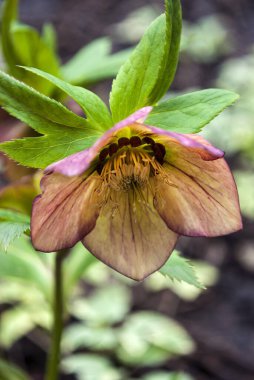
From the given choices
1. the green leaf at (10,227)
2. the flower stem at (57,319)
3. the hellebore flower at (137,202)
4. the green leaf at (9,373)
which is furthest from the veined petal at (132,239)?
the green leaf at (9,373)

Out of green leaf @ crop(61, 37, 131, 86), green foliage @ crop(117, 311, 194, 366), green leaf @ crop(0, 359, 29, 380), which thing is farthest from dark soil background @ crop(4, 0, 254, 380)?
green leaf @ crop(61, 37, 131, 86)

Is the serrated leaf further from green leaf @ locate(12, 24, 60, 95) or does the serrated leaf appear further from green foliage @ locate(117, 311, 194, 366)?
green leaf @ locate(12, 24, 60, 95)

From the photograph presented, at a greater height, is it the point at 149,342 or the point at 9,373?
the point at 9,373

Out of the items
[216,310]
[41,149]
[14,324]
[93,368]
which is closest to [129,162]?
[41,149]

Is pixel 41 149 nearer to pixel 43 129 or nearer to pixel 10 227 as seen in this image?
pixel 43 129

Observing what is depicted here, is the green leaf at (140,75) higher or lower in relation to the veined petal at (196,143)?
higher

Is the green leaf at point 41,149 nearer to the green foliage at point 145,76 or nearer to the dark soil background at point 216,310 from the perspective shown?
the green foliage at point 145,76
